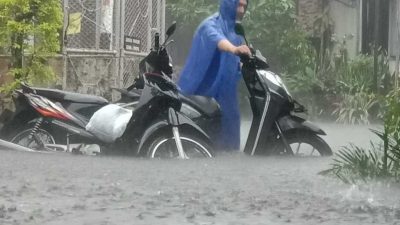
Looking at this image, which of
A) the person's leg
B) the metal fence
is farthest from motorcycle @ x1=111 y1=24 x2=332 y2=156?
the metal fence

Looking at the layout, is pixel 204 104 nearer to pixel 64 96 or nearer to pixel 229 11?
pixel 229 11

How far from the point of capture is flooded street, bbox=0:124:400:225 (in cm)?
591

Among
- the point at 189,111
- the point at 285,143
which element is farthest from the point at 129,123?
the point at 285,143

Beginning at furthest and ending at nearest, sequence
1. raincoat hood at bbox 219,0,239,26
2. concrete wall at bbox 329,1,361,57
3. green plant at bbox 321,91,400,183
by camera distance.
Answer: concrete wall at bbox 329,1,361,57 < raincoat hood at bbox 219,0,239,26 < green plant at bbox 321,91,400,183

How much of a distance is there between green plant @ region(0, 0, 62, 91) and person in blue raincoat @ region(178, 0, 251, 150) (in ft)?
8.01

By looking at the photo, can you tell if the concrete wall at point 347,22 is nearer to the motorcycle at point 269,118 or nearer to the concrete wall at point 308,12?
the concrete wall at point 308,12

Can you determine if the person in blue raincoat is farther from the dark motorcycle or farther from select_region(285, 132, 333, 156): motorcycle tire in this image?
select_region(285, 132, 333, 156): motorcycle tire

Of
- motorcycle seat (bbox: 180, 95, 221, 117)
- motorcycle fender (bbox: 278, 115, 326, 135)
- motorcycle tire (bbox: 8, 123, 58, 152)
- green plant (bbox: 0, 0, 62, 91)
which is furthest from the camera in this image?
green plant (bbox: 0, 0, 62, 91)

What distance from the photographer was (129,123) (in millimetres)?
9227

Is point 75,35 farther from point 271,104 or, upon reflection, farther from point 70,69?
point 271,104

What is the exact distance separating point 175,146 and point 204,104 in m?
1.13

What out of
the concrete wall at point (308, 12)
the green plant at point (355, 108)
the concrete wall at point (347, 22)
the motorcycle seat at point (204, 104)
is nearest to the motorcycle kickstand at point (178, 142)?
the motorcycle seat at point (204, 104)

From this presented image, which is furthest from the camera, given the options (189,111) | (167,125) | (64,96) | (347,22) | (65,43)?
(347,22)

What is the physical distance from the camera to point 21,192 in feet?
22.5
